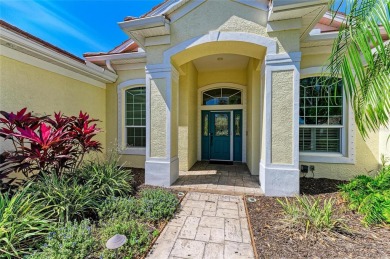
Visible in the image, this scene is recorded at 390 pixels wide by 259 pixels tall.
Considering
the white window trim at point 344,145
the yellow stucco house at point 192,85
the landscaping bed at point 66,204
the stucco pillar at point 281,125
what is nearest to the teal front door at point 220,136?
the yellow stucco house at point 192,85

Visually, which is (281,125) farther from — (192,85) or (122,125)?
(122,125)

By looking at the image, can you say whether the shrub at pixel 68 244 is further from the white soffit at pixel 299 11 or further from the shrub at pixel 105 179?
the white soffit at pixel 299 11

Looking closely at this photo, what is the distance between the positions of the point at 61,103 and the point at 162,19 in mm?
3825

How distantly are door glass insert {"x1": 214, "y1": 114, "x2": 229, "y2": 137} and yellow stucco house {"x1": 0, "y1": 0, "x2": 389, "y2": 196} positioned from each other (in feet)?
5.15

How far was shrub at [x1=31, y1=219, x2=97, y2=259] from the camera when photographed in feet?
6.93

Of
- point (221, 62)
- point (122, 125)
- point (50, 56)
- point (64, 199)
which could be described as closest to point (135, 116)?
point (122, 125)

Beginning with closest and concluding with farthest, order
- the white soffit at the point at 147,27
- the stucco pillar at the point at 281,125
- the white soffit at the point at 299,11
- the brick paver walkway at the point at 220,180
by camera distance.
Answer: the white soffit at the point at 299,11 → the stucco pillar at the point at 281,125 → the white soffit at the point at 147,27 → the brick paver walkway at the point at 220,180

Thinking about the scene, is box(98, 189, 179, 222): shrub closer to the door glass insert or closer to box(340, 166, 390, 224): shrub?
box(340, 166, 390, 224): shrub

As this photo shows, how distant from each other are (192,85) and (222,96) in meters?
1.58

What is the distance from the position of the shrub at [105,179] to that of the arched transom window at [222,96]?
4912 mm

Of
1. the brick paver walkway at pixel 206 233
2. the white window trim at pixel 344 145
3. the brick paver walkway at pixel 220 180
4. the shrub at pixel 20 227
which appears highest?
the white window trim at pixel 344 145

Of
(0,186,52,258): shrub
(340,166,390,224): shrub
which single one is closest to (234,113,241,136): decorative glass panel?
(340,166,390,224): shrub

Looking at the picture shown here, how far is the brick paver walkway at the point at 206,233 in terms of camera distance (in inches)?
93.4

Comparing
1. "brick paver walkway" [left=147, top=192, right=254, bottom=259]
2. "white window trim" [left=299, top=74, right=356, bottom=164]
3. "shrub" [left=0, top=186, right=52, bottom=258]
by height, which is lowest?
"brick paver walkway" [left=147, top=192, right=254, bottom=259]
